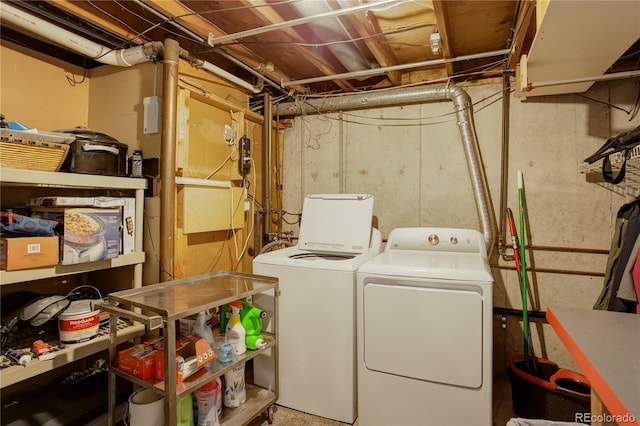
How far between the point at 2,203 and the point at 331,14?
2.10m

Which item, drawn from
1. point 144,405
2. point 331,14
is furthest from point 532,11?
point 144,405

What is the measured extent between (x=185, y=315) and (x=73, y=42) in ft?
5.64

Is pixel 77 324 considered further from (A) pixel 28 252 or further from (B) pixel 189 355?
(B) pixel 189 355

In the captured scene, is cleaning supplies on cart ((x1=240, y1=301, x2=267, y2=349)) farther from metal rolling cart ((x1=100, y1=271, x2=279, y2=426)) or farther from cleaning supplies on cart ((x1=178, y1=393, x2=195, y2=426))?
cleaning supplies on cart ((x1=178, y1=393, x2=195, y2=426))

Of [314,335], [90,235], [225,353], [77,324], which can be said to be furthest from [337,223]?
[77,324]

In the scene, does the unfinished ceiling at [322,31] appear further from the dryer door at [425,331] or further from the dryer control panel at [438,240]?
the dryer door at [425,331]

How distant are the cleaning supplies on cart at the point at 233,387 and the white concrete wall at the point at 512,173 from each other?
1.70 m

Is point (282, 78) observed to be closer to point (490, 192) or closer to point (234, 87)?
point (234, 87)

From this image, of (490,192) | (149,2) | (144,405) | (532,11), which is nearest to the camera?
(144,405)

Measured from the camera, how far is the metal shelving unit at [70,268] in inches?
57.0

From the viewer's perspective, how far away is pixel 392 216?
2982mm

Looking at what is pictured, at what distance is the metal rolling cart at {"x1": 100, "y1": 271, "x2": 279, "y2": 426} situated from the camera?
1.40m

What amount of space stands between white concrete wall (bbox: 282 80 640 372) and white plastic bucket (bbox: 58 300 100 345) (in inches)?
83.5

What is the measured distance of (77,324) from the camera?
162 cm
